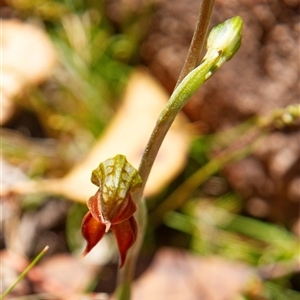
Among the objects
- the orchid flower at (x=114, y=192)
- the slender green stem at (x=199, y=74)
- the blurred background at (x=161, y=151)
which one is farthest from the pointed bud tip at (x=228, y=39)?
the blurred background at (x=161, y=151)

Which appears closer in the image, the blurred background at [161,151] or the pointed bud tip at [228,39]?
the pointed bud tip at [228,39]

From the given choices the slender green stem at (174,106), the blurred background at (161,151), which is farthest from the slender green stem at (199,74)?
the blurred background at (161,151)

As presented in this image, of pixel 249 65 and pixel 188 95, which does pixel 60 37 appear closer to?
pixel 249 65

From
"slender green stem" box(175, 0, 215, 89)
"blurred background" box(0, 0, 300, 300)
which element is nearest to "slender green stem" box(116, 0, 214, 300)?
"slender green stem" box(175, 0, 215, 89)

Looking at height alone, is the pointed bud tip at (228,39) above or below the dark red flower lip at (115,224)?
above

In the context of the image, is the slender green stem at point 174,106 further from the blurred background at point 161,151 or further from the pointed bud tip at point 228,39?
the blurred background at point 161,151

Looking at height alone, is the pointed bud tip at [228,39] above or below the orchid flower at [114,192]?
above

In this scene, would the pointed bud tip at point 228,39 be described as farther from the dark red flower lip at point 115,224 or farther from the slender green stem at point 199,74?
the dark red flower lip at point 115,224

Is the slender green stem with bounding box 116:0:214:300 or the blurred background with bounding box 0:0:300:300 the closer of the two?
the slender green stem with bounding box 116:0:214:300

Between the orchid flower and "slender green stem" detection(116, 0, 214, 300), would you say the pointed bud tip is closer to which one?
"slender green stem" detection(116, 0, 214, 300)
